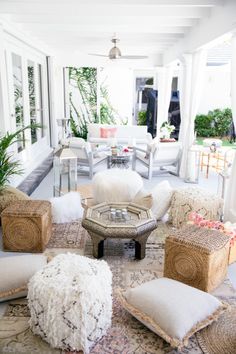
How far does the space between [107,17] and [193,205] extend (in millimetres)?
3225

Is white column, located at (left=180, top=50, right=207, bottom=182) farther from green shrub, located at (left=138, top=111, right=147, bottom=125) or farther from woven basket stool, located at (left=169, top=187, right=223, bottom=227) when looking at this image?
green shrub, located at (left=138, top=111, right=147, bottom=125)

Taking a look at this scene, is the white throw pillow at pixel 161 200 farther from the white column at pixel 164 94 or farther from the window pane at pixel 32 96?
the white column at pixel 164 94

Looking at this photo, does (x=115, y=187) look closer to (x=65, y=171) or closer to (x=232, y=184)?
(x=65, y=171)

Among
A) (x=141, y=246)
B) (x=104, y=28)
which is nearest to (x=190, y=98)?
(x=104, y=28)

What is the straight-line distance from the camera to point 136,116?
39.6 feet

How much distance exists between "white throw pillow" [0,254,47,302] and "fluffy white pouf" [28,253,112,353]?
37 cm

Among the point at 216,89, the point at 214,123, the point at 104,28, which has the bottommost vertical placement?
the point at 214,123

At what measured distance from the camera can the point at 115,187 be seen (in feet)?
15.6

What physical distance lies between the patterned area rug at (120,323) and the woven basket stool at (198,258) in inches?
7.9

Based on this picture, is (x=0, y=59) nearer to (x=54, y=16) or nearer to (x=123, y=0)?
(x=54, y=16)

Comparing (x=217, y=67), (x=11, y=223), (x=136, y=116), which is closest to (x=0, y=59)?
(x=11, y=223)

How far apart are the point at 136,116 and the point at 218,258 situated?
9.63m

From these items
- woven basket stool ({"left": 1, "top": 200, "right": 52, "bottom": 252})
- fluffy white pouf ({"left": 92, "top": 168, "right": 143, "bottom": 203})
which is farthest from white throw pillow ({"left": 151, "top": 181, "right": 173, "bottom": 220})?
woven basket stool ({"left": 1, "top": 200, "right": 52, "bottom": 252})

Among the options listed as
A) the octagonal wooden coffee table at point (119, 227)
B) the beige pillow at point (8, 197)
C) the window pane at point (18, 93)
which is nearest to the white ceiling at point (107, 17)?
the window pane at point (18, 93)
